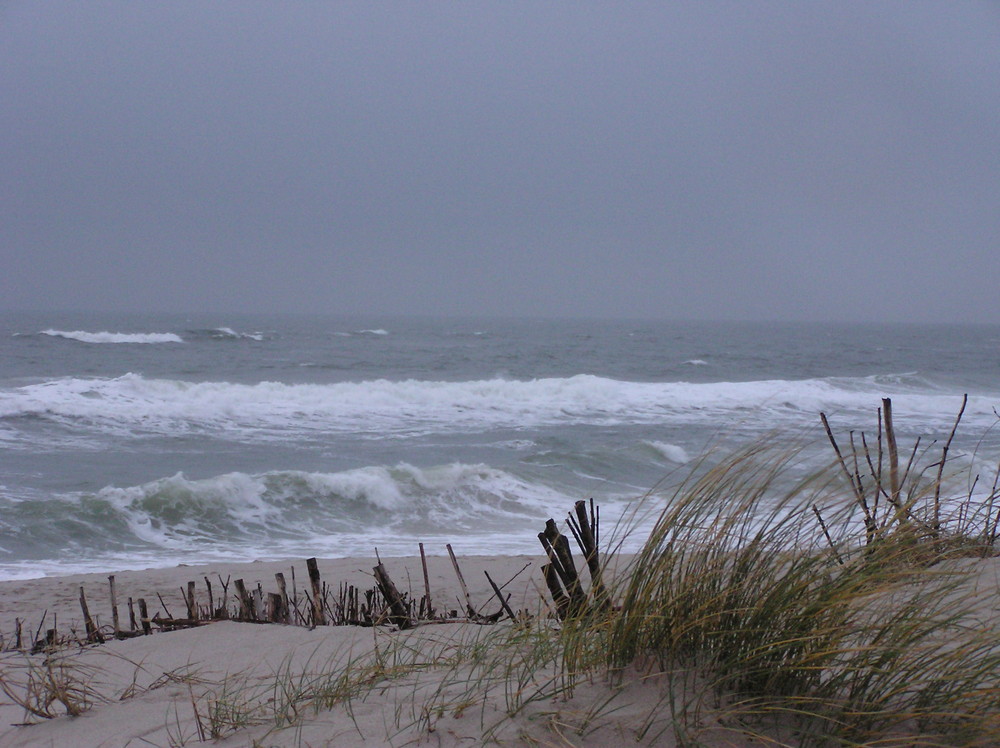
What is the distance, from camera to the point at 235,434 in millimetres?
16688

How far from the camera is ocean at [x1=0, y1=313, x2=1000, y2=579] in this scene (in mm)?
9203

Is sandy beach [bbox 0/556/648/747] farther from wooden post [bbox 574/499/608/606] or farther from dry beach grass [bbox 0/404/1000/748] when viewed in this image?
wooden post [bbox 574/499/608/606]

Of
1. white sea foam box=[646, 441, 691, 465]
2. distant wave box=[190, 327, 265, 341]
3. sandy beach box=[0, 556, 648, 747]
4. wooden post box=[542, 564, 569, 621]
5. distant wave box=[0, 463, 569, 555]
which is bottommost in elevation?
distant wave box=[0, 463, 569, 555]

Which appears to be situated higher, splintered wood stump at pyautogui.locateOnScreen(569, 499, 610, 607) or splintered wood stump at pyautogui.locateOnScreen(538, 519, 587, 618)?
splintered wood stump at pyautogui.locateOnScreen(569, 499, 610, 607)

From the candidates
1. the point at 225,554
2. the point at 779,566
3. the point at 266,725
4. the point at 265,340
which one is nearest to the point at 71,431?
the point at 225,554

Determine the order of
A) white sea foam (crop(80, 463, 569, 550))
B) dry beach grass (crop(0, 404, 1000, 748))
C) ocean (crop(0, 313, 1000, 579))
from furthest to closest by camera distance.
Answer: white sea foam (crop(80, 463, 569, 550)), ocean (crop(0, 313, 1000, 579)), dry beach grass (crop(0, 404, 1000, 748))

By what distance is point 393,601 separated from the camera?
158 inches

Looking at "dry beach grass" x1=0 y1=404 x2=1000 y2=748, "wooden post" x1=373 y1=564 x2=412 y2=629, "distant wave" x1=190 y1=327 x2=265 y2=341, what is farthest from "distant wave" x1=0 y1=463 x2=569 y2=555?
"distant wave" x1=190 y1=327 x2=265 y2=341

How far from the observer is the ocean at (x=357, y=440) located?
9.20 m

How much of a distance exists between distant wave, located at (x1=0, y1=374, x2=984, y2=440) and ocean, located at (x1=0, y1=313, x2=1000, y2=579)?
108 mm

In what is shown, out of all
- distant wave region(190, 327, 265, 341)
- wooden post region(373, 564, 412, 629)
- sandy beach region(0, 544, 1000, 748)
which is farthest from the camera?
distant wave region(190, 327, 265, 341)

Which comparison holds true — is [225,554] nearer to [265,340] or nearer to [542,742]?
[542,742]

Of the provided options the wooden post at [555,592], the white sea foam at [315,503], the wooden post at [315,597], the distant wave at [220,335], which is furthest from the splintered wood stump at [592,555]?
the distant wave at [220,335]

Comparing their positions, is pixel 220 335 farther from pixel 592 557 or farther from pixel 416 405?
pixel 592 557
